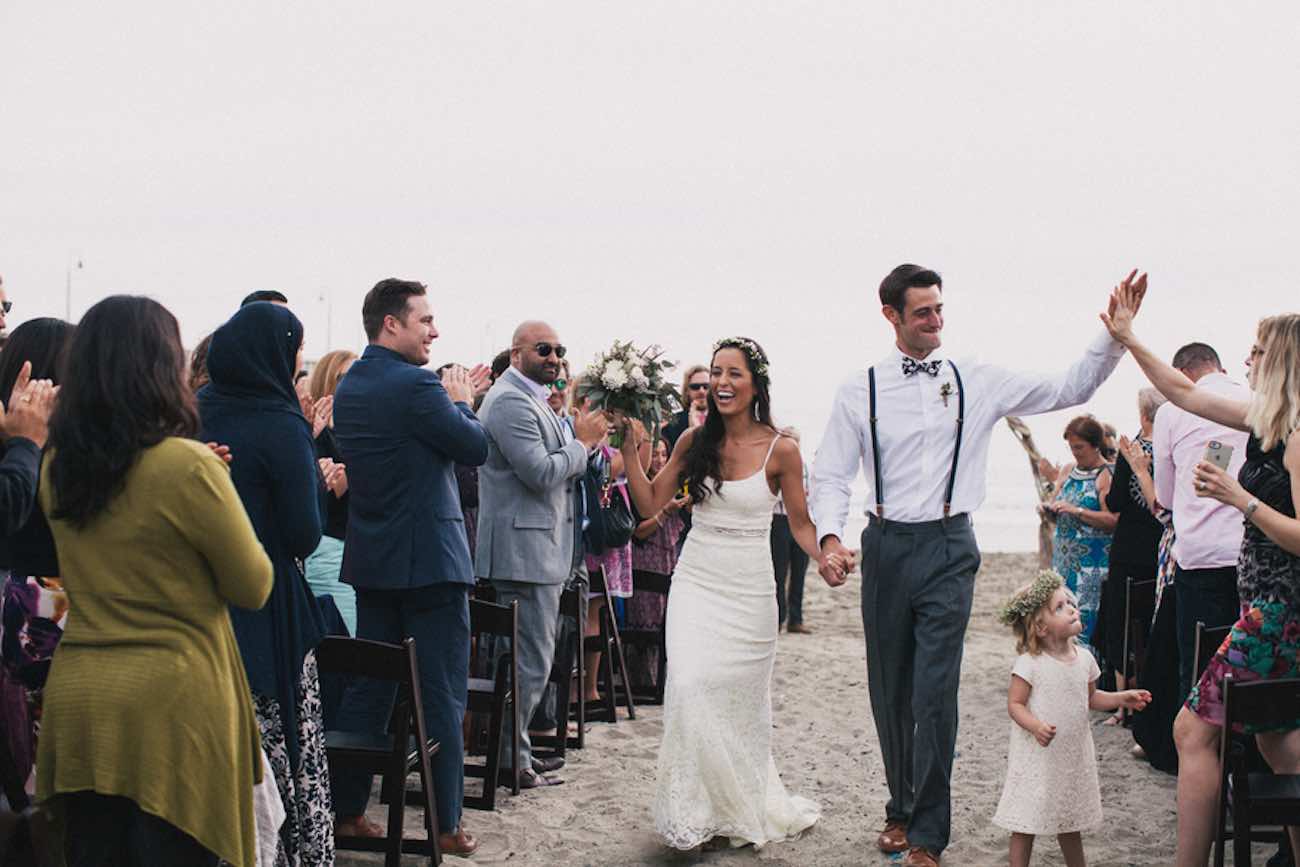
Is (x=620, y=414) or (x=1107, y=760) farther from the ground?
(x=620, y=414)

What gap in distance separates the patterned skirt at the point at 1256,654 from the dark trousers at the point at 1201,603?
171cm

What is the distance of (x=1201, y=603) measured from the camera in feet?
21.9

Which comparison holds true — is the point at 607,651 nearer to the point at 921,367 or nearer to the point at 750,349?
the point at 750,349

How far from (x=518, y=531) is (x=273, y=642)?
8.10ft

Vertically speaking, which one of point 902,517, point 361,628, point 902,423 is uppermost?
point 902,423

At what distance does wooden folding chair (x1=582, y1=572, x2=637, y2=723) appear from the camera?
839 cm

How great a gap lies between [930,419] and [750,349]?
884 millimetres

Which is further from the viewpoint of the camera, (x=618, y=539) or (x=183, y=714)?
(x=618, y=539)

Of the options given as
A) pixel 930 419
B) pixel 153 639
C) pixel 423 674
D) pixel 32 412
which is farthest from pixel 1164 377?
pixel 32 412

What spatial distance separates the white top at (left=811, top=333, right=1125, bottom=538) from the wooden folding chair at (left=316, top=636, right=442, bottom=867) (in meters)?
2.01

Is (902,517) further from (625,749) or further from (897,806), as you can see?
(625,749)

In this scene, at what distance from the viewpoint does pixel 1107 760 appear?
307 inches

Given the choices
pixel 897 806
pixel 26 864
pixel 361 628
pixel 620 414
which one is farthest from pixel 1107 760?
pixel 26 864

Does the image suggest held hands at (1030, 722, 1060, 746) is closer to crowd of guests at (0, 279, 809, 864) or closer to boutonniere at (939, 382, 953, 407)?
boutonniere at (939, 382, 953, 407)
